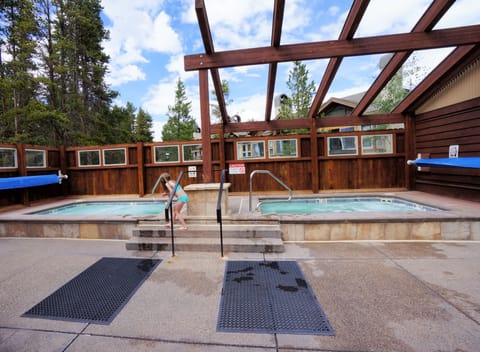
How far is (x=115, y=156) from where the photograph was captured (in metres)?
7.66

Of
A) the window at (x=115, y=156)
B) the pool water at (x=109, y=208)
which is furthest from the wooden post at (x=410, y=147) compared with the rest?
the window at (x=115, y=156)

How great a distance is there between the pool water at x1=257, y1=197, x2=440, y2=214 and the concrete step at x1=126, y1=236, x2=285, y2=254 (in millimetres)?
1993

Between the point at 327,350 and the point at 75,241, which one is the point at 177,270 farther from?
the point at 75,241

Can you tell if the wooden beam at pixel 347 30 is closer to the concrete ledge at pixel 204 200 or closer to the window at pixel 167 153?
the concrete ledge at pixel 204 200

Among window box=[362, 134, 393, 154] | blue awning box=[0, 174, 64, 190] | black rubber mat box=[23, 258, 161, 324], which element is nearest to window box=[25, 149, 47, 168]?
blue awning box=[0, 174, 64, 190]

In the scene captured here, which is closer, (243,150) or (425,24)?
(425,24)

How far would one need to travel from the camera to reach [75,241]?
4129 millimetres

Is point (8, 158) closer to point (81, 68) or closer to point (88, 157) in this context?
Answer: point (88, 157)

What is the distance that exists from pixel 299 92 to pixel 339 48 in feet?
30.8

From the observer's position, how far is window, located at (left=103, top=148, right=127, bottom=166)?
301 inches

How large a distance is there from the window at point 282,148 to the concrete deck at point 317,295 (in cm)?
408

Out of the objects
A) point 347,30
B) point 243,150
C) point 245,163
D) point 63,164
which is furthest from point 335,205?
point 63,164

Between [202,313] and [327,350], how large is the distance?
1051 millimetres

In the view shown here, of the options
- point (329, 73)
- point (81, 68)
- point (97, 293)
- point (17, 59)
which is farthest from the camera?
point (81, 68)
